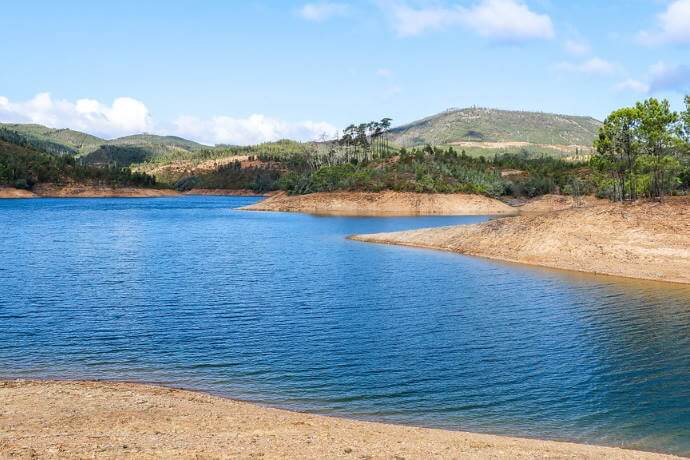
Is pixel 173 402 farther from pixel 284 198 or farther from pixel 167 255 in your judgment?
pixel 284 198

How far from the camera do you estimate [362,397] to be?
19250 mm

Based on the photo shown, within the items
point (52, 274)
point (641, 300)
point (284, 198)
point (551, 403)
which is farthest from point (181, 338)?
point (284, 198)

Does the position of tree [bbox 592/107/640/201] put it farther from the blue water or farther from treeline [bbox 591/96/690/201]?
the blue water

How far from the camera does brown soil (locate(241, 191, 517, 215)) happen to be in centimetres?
13300

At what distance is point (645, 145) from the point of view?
74.9m

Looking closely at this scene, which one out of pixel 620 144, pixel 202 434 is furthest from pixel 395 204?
pixel 202 434

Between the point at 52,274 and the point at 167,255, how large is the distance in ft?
48.7

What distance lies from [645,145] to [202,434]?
A: 74.1 metres

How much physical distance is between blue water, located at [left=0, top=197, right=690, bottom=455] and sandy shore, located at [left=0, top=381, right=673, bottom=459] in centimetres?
179

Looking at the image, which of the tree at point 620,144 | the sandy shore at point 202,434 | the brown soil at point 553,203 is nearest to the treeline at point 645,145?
the tree at point 620,144

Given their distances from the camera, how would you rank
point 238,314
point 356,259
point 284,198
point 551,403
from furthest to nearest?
point 284,198
point 356,259
point 238,314
point 551,403

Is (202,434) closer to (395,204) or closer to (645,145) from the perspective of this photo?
(645,145)

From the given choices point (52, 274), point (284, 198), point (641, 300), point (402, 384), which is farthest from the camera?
point (284, 198)

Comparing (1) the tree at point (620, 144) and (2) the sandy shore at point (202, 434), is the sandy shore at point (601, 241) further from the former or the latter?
(2) the sandy shore at point (202, 434)
